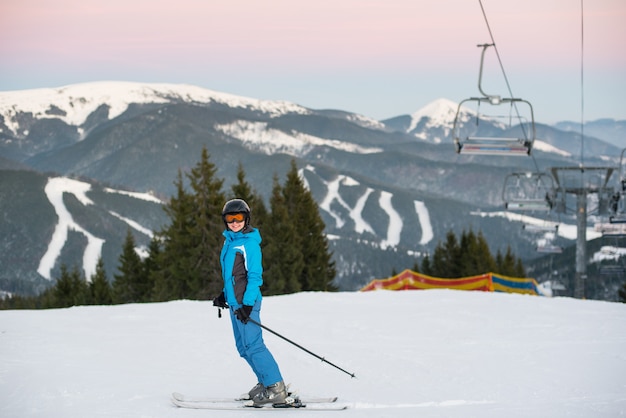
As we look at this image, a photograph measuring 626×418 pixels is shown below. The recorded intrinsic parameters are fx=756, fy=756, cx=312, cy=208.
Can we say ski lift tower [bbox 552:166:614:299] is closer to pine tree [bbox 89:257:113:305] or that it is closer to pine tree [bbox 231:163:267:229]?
Answer: pine tree [bbox 231:163:267:229]

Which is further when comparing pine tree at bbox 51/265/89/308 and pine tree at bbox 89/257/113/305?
pine tree at bbox 89/257/113/305

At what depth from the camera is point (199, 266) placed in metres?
39.0

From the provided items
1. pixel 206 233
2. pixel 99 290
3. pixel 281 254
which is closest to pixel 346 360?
pixel 206 233

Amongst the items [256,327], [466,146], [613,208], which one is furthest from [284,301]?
[613,208]

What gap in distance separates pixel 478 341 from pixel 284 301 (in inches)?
232

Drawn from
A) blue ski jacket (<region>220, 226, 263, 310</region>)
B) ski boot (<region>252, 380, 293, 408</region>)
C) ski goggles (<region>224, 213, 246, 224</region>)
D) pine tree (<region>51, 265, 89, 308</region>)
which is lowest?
pine tree (<region>51, 265, 89, 308</region>)

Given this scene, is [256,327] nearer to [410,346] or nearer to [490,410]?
[490,410]

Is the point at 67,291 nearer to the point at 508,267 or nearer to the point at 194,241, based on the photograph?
the point at 194,241

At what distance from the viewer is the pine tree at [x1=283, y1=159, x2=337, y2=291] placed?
4381 centimetres

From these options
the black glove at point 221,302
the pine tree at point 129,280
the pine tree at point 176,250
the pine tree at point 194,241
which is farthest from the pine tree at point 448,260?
the black glove at point 221,302

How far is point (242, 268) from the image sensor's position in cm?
727

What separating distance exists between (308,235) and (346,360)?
35.1 m

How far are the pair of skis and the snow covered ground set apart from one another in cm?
9

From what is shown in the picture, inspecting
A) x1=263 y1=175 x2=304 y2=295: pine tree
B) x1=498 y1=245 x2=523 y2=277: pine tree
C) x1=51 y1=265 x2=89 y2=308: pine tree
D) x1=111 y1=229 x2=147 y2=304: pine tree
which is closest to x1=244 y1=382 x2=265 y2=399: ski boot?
x1=263 y1=175 x2=304 y2=295: pine tree
